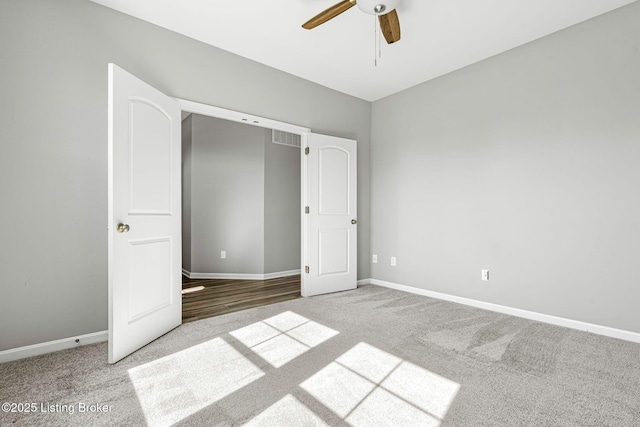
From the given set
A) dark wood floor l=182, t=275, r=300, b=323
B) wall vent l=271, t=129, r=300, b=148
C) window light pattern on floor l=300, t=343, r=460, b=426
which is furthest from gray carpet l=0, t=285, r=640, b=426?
wall vent l=271, t=129, r=300, b=148

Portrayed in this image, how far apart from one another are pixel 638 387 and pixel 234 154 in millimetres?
4939

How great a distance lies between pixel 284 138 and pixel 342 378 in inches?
157

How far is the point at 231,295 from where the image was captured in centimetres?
374

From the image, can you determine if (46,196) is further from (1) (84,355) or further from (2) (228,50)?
(2) (228,50)

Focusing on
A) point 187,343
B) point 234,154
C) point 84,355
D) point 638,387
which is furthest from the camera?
point 234,154

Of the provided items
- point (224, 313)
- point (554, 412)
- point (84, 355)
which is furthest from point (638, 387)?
point (84, 355)

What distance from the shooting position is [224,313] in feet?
9.91

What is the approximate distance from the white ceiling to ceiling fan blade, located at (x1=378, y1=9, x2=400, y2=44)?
32 centimetres

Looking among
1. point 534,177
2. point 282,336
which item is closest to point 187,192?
point 282,336

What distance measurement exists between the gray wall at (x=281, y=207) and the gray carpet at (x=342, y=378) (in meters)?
2.22

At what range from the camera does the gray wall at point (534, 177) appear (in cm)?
242

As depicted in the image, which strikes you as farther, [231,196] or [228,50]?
[231,196]

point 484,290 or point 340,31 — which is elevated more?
point 340,31

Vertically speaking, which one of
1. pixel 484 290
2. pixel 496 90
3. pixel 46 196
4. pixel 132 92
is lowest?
pixel 484 290
